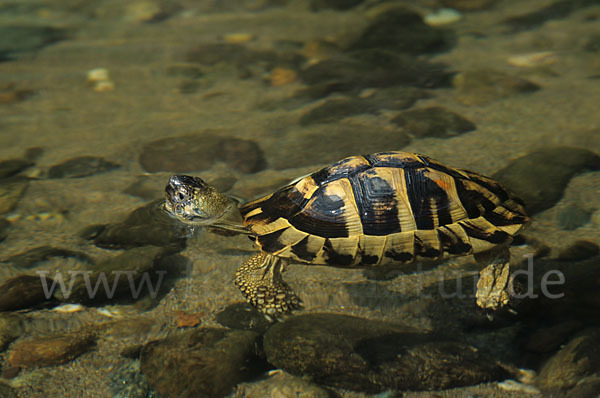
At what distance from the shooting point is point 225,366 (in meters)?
2.78

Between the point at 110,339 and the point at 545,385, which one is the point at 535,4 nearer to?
the point at 545,385

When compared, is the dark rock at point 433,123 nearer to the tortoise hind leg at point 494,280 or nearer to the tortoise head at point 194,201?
the tortoise hind leg at point 494,280

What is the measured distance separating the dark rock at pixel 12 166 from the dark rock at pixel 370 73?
9.93 feet

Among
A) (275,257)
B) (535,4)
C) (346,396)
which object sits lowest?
(346,396)

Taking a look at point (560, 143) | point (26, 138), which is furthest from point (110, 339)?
point (560, 143)

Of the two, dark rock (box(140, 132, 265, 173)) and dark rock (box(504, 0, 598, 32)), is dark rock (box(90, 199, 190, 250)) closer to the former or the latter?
dark rock (box(140, 132, 265, 173))

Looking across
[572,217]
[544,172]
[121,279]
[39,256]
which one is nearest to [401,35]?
[544,172]

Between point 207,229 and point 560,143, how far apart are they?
320 cm

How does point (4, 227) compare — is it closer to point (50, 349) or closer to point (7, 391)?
point (50, 349)

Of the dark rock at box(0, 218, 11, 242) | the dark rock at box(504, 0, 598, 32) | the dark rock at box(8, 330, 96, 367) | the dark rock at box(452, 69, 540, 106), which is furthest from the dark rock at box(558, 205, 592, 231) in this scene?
the dark rock at box(504, 0, 598, 32)

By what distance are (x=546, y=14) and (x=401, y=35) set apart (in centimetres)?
236

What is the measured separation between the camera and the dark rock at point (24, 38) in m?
7.50

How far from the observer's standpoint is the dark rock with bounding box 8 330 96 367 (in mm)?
2887

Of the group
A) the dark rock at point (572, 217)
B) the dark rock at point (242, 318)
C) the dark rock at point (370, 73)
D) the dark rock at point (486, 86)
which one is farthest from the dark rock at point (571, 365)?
the dark rock at point (370, 73)
